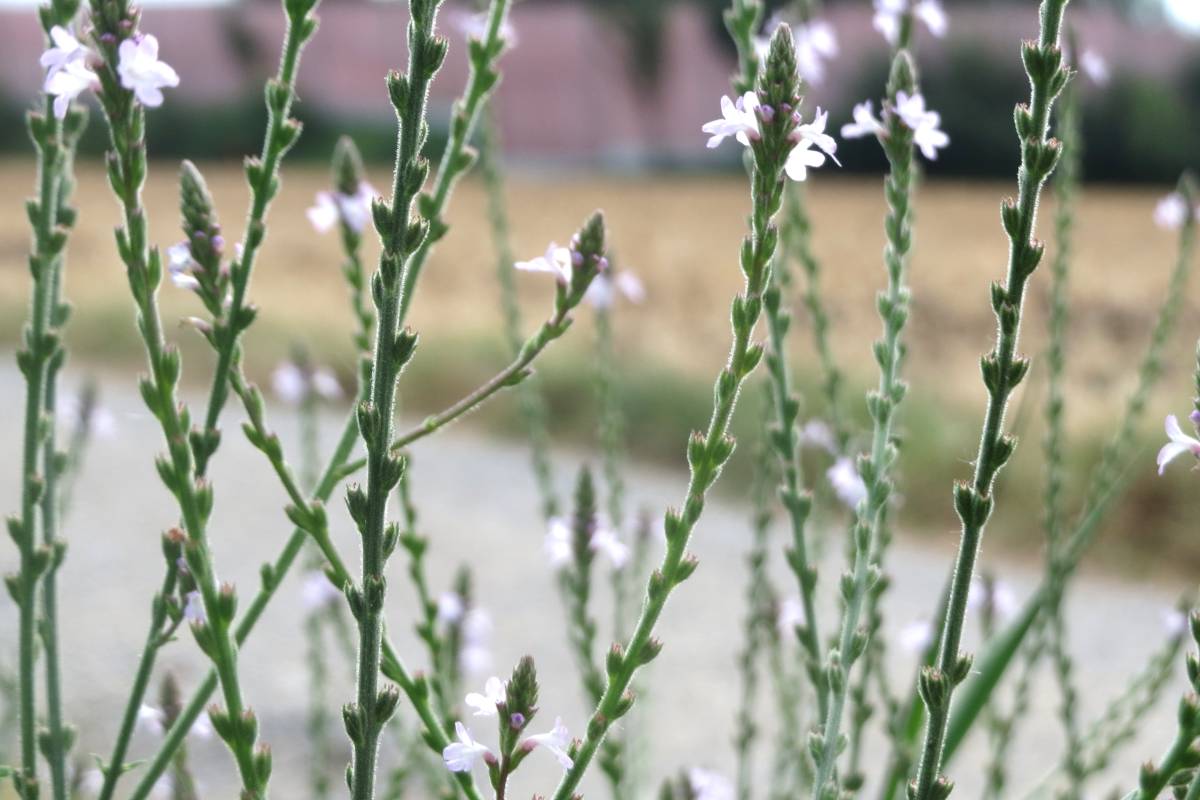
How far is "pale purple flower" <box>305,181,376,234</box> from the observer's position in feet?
3.55

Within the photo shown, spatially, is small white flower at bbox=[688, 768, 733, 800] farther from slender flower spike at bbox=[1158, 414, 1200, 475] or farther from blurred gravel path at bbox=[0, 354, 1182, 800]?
blurred gravel path at bbox=[0, 354, 1182, 800]

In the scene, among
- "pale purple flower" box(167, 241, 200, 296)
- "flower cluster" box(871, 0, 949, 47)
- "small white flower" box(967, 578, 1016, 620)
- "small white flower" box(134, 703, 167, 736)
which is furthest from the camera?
"small white flower" box(967, 578, 1016, 620)

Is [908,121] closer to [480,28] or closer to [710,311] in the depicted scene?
[480,28]

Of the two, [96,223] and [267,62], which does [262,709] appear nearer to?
[96,223]

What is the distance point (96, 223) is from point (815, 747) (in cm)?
1028

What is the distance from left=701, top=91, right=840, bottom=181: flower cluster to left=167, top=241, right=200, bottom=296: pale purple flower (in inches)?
12.1

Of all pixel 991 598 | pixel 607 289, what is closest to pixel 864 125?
pixel 607 289

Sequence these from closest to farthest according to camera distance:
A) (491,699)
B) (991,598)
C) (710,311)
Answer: (491,699)
(991,598)
(710,311)

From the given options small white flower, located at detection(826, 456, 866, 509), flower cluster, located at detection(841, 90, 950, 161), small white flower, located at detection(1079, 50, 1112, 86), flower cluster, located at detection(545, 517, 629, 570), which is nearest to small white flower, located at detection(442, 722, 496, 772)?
flower cluster, located at detection(841, 90, 950, 161)

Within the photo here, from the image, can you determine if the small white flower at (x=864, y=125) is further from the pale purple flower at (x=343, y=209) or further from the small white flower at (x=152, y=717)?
the small white flower at (x=152, y=717)

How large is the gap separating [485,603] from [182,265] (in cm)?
269

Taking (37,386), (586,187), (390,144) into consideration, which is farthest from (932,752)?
(390,144)

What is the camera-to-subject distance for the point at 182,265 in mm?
818

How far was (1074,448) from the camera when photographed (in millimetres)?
4152
